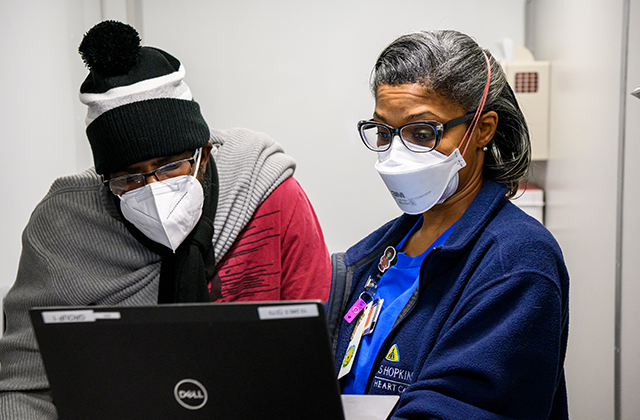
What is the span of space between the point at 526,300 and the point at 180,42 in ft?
Answer: 9.42

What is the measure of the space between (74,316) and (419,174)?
0.61 meters

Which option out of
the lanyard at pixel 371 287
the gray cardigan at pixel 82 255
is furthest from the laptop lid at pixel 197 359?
the gray cardigan at pixel 82 255

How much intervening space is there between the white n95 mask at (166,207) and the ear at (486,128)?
625 millimetres

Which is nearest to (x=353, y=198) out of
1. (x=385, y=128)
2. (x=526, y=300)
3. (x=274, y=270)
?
(x=274, y=270)

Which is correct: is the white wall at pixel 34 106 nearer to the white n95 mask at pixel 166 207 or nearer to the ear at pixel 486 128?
the white n95 mask at pixel 166 207

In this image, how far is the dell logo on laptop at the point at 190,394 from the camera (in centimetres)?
70

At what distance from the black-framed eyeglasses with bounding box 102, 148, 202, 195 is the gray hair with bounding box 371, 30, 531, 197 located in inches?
18.5

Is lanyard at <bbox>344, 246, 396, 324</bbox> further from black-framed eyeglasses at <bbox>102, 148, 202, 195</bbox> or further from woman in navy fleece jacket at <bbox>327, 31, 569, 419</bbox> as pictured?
black-framed eyeglasses at <bbox>102, 148, 202, 195</bbox>

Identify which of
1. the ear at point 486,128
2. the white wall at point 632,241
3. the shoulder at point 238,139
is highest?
the ear at point 486,128

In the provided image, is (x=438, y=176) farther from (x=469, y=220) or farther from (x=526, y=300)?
(x=526, y=300)

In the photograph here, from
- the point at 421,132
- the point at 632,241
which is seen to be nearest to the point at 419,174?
the point at 421,132

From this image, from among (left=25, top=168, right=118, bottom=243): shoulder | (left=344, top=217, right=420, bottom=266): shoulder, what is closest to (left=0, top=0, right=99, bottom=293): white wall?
(left=25, top=168, right=118, bottom=243): shoulder

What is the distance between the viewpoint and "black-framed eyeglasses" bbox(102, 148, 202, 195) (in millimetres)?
1317

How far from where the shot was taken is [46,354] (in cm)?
74
